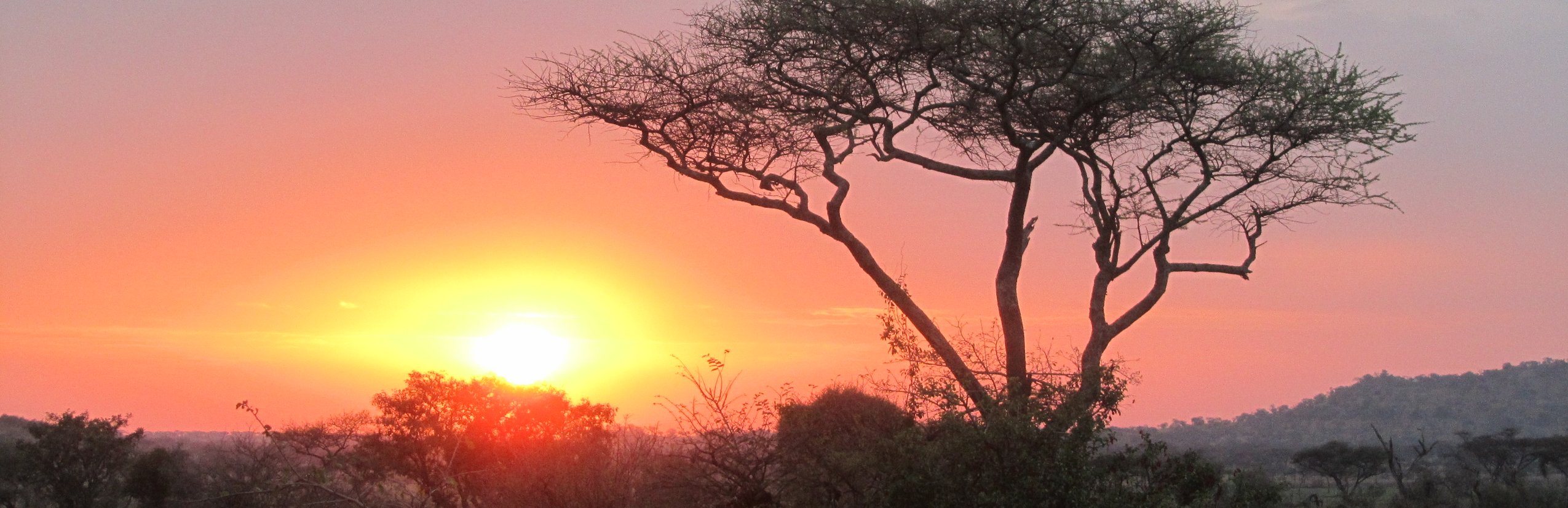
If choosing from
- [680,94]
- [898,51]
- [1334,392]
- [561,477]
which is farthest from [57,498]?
[1334,392]

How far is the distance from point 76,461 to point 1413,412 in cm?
12171

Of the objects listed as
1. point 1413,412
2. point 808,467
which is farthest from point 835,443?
point 1413,412

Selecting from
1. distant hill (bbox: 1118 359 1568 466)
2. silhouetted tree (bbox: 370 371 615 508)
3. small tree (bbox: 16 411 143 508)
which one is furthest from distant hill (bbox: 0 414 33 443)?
distant hill (bbox: 1118 359 1568 466)

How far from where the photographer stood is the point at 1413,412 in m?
123

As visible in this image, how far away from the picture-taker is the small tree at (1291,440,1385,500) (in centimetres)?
5019

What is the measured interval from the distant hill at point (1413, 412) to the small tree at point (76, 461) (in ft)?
295

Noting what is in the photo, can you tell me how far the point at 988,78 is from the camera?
13.9 m

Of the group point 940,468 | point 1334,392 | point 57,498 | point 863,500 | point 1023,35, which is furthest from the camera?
point 1334,392

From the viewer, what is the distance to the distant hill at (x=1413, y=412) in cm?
11381

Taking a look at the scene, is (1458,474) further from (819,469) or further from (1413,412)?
(1413,412)

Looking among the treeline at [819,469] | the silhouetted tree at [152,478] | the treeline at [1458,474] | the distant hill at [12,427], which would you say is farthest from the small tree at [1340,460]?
the distant hill at [12,427]

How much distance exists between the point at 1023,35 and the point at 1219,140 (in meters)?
3.67

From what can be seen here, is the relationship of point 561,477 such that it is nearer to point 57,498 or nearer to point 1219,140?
point 1219,140

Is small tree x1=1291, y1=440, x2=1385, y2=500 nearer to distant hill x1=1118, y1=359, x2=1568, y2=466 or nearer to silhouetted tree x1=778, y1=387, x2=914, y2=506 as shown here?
silhouetted tree x1=778, y1=387, x2=914, y2=506
